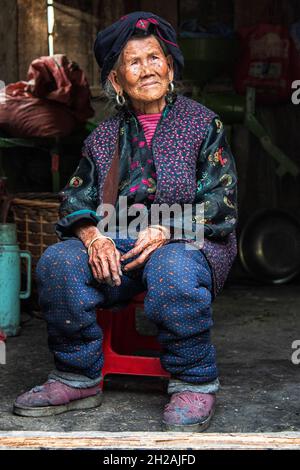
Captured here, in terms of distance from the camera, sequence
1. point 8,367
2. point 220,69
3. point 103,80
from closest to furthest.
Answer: point 103,80
point 8,367
point 220,69

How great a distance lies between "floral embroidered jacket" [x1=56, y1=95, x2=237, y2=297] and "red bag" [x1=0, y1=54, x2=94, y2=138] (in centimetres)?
184

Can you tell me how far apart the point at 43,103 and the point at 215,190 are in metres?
2.28

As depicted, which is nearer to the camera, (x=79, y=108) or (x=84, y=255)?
(x=84, y=255)

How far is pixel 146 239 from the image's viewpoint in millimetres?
2811

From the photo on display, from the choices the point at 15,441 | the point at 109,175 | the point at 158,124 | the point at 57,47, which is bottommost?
the point at 15,441

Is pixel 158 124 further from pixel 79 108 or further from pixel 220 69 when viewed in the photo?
pixel 220 69

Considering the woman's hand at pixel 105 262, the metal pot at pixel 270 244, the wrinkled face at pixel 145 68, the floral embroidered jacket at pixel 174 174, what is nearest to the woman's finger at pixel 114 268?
the woman's hand at pixel 105 262

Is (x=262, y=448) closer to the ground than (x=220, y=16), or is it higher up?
closer to the ground

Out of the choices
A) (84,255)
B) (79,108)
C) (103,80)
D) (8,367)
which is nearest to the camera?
(84,255)

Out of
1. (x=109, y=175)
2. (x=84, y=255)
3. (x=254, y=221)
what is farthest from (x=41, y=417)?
(x=254, y=221)

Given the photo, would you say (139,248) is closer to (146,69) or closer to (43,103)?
(146,69)

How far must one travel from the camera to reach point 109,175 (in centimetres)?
299

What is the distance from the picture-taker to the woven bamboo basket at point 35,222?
4523mm

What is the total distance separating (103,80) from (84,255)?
74 centimetres
